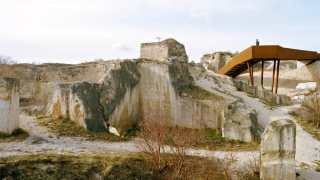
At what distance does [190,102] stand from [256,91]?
7929 millimetres

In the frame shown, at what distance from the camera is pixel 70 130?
35.2ft

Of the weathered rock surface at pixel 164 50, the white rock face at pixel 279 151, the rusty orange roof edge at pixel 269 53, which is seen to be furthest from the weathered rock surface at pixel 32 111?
the rusty orange roof edge at pixel 269 53

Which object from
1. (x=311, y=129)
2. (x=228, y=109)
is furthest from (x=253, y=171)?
(x=311, y=129)

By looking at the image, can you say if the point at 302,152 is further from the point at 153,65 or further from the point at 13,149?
the point at 13,149

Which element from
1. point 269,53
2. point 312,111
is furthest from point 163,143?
point 269,53

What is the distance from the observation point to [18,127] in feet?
32.8

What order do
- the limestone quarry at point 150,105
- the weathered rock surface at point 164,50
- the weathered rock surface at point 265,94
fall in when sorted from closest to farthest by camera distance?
the limestone quarry at point 150,105 → the weathered rock surface at point 164,50 → the weathered rock surface at point 265,94

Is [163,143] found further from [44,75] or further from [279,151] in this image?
[44,75]

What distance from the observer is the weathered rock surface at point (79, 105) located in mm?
11289

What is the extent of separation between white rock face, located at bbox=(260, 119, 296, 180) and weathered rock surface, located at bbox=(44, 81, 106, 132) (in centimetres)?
717

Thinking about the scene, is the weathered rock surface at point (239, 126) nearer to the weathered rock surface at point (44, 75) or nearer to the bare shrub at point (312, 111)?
the bare shrub at point (312, 111)

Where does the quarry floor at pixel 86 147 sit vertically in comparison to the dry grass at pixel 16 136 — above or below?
below

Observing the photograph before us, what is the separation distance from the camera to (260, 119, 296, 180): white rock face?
7625 mm

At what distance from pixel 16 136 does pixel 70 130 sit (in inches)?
82.0
